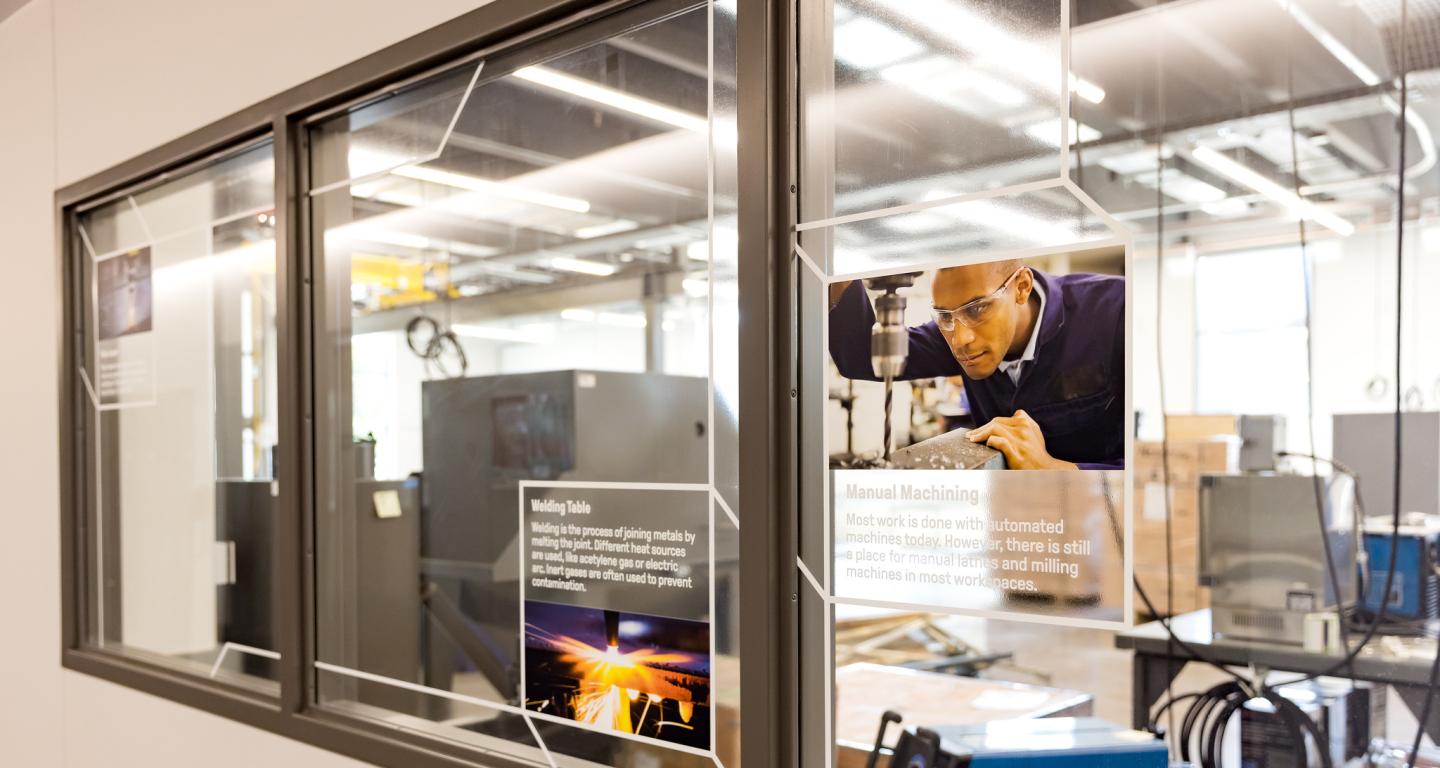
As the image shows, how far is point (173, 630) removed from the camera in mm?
2701

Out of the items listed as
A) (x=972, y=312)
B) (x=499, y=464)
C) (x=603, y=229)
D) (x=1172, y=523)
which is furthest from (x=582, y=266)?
(x=1172, y=523)

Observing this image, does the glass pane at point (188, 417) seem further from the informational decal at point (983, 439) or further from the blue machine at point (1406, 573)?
the blue machine at point (1406, 573)

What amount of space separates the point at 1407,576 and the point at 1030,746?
1.51ft

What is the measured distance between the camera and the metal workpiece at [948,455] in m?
1.30

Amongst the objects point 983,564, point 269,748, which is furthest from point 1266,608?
point 269,748

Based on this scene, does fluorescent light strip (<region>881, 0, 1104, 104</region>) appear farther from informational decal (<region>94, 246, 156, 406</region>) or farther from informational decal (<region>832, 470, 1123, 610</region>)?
informational decal (<region>94, 246, 156, 406</region>)

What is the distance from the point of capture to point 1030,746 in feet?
4.36

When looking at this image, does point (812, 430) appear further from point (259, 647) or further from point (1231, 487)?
point (259, 647)

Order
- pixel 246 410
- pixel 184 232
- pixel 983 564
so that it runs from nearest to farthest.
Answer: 1. pixel 983 564
2. pixel 246 410
3. pixel 184 232

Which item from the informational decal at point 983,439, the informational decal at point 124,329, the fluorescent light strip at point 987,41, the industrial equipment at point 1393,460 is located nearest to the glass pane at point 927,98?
the fluorescent light strip at point 987,41

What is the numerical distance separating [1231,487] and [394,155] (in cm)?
164

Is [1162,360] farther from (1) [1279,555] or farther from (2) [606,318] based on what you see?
(2) [606,318]

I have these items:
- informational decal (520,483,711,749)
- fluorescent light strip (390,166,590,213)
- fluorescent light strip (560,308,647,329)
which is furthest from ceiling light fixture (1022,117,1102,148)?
fluorescent light strip (390,166,590,213)

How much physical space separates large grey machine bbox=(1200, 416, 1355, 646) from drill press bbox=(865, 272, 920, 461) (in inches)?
19.6
